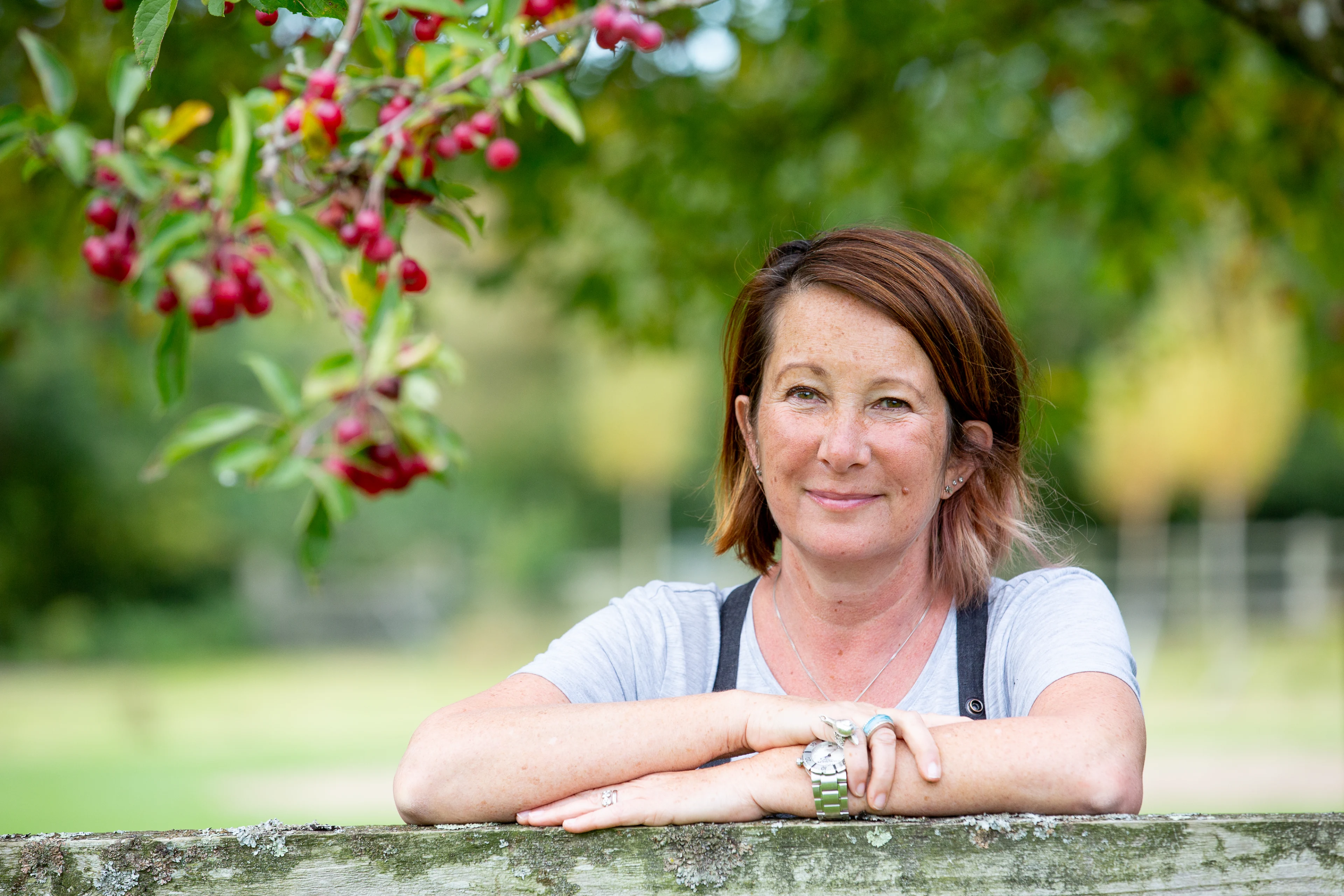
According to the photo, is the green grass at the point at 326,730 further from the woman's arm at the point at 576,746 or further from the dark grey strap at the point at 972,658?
the woman's arm at the point at 576,746

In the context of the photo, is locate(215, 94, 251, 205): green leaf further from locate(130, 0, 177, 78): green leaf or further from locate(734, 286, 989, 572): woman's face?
locate(734, 286, 989, 572): woman's face

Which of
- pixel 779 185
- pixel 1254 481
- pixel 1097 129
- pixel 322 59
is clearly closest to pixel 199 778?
pixel 779 185

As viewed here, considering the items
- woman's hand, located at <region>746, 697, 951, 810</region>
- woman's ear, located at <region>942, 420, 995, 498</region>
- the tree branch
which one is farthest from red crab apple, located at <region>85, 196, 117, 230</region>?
the tree branch

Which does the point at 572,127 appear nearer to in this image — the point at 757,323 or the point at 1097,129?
the point at 757,323

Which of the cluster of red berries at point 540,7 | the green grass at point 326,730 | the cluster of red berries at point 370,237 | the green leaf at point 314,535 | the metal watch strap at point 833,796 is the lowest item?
the green grass at point 326,730

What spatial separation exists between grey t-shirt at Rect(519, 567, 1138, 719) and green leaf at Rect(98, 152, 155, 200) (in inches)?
31.3

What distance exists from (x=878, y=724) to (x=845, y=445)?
47cm

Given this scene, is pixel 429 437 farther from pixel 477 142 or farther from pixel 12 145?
pixel 12 145

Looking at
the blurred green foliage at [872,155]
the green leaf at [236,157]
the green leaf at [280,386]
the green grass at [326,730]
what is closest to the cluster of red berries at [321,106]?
the green leaf at [236,157]

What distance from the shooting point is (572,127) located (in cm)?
130

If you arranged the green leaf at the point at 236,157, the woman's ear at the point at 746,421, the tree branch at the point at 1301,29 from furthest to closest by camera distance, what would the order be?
the tree branch at the point at 1301,29, the woman's ear at the point at 746,421, the green leaf at the point at 236,157

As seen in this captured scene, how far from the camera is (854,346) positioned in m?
1.81

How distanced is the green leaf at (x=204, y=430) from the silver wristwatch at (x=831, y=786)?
0.71m

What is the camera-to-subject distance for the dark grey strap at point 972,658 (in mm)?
1824
